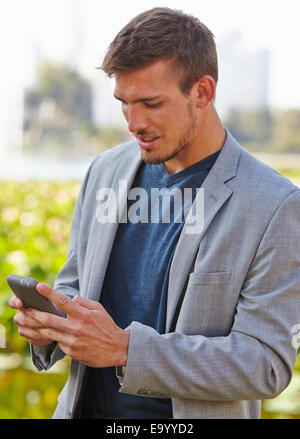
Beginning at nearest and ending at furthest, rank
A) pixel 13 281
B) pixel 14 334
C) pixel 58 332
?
pixel 58 332 → pixel 13 281 → pixel 14 334

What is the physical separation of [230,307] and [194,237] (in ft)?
0.70

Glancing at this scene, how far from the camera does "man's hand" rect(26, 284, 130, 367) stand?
1.54 meters

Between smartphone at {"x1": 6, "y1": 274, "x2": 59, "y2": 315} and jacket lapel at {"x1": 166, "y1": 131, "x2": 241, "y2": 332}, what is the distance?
329mm

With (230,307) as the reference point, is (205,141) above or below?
above

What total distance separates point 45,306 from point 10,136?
1532cm

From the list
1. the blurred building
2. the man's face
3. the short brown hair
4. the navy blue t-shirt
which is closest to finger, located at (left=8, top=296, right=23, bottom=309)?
the navy blue t-shirt

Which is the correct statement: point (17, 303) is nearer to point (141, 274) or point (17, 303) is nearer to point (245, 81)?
point (141, 274)

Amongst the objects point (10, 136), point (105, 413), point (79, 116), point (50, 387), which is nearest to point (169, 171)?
point (105, 413)

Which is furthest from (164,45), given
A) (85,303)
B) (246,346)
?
(246,346)

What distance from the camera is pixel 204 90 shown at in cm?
186

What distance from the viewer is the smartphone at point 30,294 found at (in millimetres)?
1628

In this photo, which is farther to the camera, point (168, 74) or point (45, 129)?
point (45, 129)

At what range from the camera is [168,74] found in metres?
1.77

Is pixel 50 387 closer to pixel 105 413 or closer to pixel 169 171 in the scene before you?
pixel 105 413
